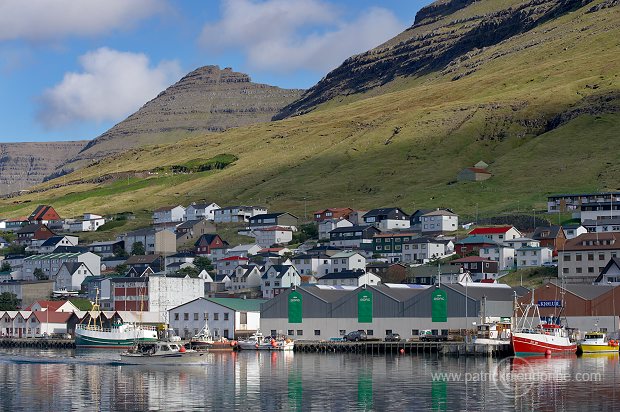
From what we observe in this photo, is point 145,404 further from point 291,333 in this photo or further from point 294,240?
point 294,240

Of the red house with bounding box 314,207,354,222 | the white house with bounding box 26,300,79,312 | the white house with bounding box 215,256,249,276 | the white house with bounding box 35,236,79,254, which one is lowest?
the white house with bounding box 26,300,79,312

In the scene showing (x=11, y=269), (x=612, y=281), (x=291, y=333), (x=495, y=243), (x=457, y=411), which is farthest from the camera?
(x=11, y=269)

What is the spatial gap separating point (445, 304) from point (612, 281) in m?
28.2

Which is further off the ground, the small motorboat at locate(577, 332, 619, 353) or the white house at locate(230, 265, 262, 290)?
the white house at locate(230, 265, 262, 290)

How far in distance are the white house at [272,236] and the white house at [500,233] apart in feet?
121

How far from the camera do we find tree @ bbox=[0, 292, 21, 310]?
153375 mm

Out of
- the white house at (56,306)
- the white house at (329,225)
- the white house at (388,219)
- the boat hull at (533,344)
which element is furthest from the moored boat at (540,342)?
the white house at (329,225)

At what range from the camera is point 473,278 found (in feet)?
473

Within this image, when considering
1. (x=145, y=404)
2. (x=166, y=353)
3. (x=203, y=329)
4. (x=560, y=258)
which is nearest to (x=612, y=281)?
(x=560, y=258)

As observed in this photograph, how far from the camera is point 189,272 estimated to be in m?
165

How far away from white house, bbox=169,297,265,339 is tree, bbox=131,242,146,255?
61146mm

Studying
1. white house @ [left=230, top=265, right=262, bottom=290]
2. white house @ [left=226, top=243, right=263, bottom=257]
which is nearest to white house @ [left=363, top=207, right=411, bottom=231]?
white house @ [left=226, top=243, right=263, bottom=257]

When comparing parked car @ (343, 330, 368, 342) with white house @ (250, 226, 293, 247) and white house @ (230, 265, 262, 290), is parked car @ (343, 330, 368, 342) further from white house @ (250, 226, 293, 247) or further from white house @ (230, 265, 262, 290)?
white house @ (250, 226, 293, 247)

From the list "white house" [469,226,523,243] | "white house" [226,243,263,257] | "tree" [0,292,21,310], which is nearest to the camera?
"tree" [0,292,21,310]
